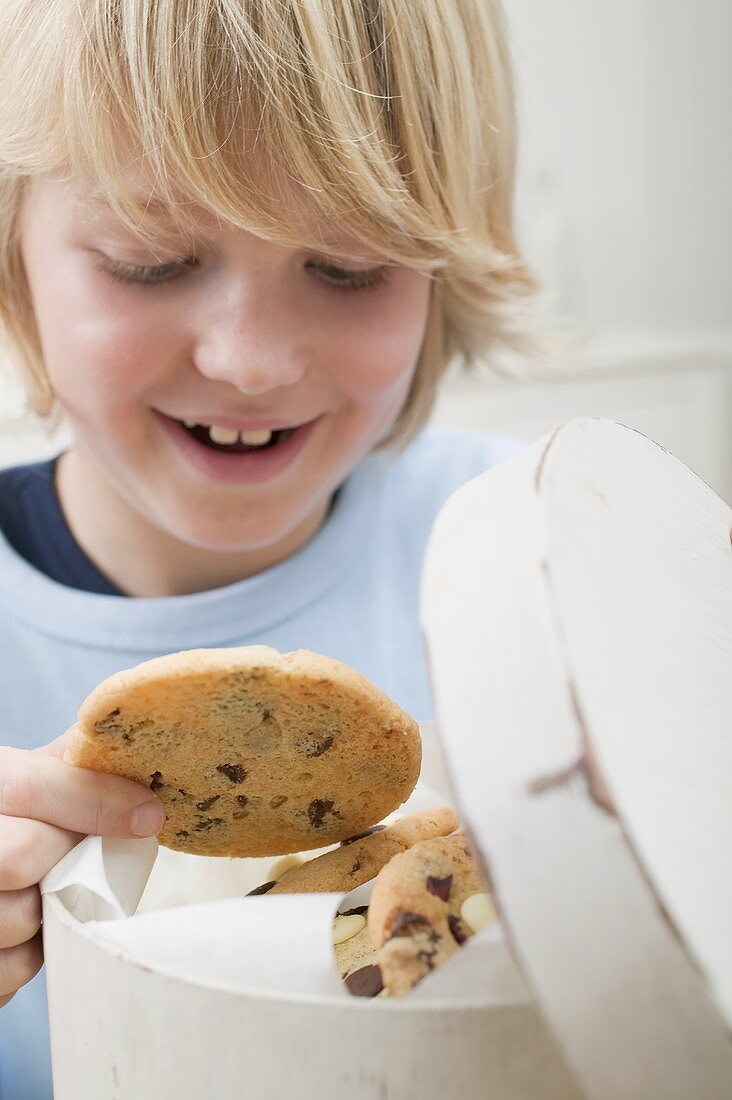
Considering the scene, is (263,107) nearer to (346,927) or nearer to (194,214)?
(194,214)

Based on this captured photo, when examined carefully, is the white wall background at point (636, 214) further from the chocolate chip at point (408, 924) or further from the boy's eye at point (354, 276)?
the chocolate chip at point (408, 924)

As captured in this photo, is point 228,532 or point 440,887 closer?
point 440,887

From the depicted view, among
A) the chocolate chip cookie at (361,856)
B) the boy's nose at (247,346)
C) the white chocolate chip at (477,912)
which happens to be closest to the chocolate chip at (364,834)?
the chocolate chip cookie at (361,856)

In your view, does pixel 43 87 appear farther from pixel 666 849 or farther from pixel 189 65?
pixel 666 849

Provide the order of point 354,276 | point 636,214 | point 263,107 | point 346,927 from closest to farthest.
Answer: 1. point 346,927
2. point 263,107
3. point 354,276
4. point 636,214

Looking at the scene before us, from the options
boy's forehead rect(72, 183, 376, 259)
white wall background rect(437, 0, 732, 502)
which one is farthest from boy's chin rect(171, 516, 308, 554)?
white wall background rect(437, 0, 732, 502)

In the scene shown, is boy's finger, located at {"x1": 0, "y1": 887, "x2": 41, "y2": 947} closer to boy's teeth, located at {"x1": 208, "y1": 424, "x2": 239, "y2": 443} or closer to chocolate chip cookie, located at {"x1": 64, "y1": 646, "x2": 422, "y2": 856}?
chocolate chip cookie, located at {"x1": 64, "y1": 646, "x2": 422, "y2": 856}

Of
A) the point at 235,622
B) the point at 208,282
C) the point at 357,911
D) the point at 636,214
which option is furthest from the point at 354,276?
the point at 636,214
